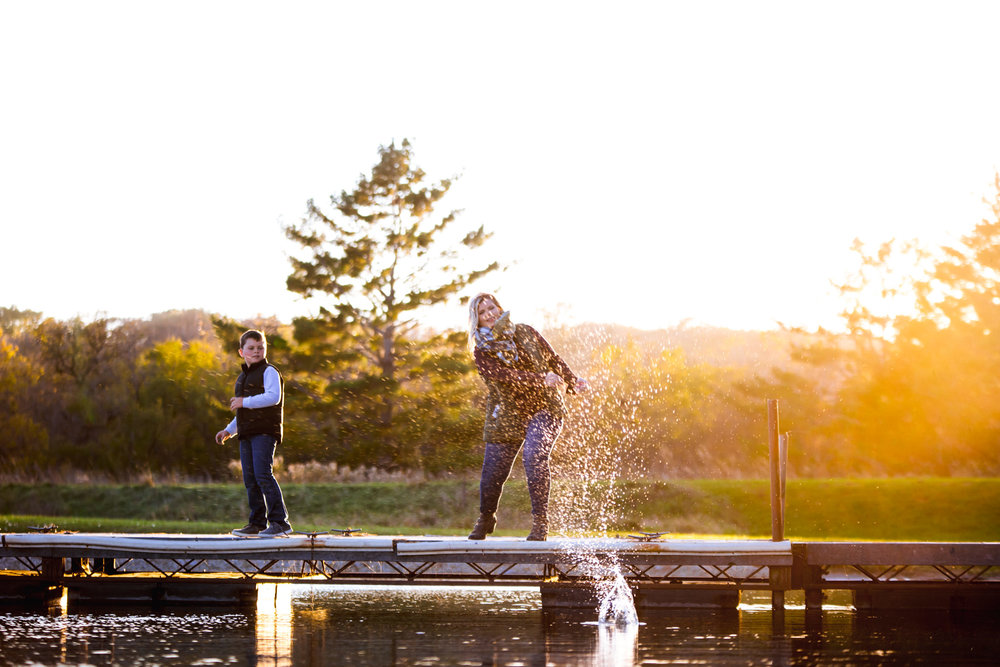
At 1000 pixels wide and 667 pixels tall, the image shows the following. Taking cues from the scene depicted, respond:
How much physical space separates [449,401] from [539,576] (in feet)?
73.4

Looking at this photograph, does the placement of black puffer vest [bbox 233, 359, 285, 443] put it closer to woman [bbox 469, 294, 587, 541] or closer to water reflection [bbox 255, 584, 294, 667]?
water reflection [bbox 255, 584, 294, 667]

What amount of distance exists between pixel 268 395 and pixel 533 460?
2.31m

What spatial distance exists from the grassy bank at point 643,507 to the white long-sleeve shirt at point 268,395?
44.3 feet

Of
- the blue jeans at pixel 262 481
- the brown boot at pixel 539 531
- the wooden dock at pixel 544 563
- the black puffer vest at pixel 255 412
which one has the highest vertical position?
the black puffer vest at pixel 255 412

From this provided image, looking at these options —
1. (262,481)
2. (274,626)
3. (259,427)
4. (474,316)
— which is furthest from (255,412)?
(474,316)

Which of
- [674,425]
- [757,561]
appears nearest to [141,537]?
[757,561]

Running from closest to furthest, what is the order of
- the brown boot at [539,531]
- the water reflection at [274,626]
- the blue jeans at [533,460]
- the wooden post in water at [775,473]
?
the water reflection at [274,626] → the blue jeans at [533,460] → the brown boot at [539,531] → the wooden post in water at [775,473]

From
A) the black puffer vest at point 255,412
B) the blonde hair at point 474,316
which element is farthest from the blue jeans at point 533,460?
the black puffer vest at point 255,412

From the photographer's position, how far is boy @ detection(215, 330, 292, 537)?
9.98 metres

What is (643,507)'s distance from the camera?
25594 mm

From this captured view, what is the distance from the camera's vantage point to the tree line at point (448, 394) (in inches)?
1308

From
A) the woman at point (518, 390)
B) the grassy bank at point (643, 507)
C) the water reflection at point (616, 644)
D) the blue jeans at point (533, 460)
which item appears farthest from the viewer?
the grassy bank at point (643, 507)

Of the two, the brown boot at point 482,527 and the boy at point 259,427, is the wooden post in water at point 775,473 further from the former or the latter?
the boy at point 259,427

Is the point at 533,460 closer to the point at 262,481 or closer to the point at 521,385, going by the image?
the point at 521,385
